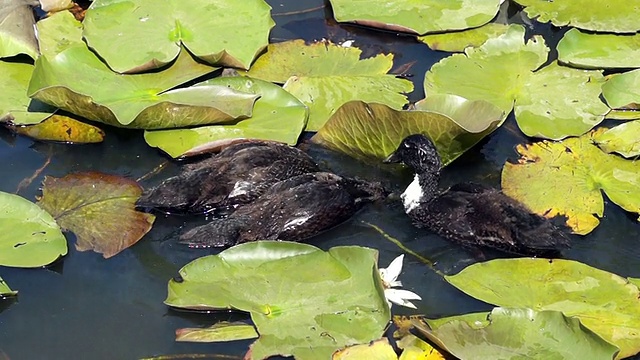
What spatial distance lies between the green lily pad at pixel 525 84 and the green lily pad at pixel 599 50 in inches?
3.5

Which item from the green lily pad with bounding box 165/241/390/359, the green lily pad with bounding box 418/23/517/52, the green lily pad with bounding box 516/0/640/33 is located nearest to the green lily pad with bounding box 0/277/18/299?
the green lily pad with bounding box 165/241/390/359

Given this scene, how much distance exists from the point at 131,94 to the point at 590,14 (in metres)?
3.25

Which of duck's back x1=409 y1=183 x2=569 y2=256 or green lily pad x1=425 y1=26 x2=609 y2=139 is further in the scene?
green lily pad x1=425 y1=26 x2=609 y2=139

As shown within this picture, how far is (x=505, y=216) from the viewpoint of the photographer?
476cm

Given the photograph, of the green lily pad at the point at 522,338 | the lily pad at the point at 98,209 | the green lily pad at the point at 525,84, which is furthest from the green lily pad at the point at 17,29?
the green lily pad at the point at 522,338

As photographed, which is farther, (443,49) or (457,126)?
(443,49)

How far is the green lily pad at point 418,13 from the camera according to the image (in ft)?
20.2

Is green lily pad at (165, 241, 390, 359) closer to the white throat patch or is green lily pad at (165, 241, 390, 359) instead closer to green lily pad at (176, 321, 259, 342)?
green lily pad at (176, 321, 259, 342)

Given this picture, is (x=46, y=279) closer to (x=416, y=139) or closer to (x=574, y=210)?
(x=416, y=139)

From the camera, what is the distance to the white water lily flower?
4426 millimetres

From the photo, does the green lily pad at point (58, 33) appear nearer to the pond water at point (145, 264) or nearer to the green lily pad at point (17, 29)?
the green lily pad at point (17, 29)

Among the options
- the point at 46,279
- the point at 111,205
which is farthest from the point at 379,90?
the point at 46,279

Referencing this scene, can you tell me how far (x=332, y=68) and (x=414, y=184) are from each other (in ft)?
3.92

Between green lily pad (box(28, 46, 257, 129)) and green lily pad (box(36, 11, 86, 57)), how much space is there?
24 centimetres
